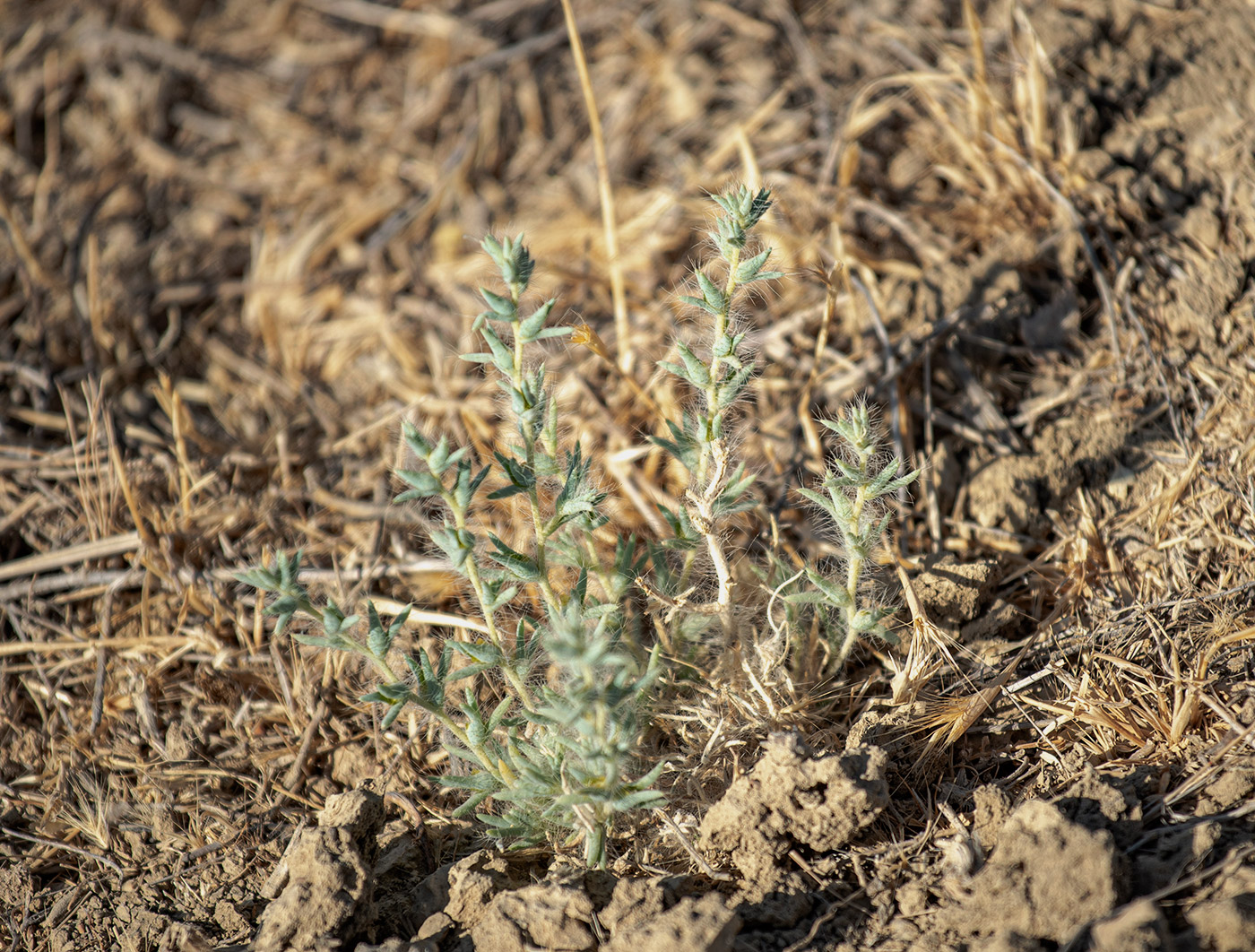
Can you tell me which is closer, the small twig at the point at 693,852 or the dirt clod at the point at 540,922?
the dirt clod at the point at 540,922

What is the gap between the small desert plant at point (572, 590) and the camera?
1768 mm

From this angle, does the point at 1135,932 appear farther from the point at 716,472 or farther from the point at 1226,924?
the point at 716,472

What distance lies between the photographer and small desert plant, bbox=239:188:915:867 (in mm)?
1768

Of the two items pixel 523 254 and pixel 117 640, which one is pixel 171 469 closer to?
pixel 117 640

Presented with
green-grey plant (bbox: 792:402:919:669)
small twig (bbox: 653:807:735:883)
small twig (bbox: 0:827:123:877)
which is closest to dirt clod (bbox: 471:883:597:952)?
small twig (bbox: 653:807:735:883)

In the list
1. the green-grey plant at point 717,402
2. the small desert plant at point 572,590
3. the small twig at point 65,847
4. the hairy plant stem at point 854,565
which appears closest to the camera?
the small desert plant at point 572,590

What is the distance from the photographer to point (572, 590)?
2.05 metres

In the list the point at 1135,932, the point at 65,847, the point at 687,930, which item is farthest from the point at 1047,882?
the point at 65,847

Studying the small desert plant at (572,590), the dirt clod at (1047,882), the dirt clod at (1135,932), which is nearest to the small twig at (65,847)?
the small desert plant at (572,590)

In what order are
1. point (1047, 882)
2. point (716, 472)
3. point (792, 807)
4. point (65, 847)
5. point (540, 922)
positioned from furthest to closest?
point (65, 847) < point (716, 472) < point (792, 807) < point (540, 922) < point (1047, 882)

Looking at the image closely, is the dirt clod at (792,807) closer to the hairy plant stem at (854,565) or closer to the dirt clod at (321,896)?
the hairy plant stem at (854,565)

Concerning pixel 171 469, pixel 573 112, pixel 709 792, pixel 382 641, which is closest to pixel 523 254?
pixel 382 641

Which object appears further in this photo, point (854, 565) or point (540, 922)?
point (854, 565)

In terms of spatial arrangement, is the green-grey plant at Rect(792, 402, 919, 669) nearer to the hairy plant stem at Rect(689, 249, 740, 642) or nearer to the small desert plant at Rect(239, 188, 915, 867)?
the small desert plant at Rect(239, 188, 915, 867)
